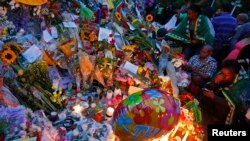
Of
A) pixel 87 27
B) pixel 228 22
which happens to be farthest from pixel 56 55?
pixel 228 22

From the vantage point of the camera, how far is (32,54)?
4492 millimetres

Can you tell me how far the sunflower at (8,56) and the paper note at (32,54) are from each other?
163 mm

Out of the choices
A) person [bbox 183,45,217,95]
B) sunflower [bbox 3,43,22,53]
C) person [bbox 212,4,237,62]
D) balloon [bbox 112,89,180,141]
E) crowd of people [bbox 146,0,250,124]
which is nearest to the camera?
balloon [bbox 112,89,180,141]

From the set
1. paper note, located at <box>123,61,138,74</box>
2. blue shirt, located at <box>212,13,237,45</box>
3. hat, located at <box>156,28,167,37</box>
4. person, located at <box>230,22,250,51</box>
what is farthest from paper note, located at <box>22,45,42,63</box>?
blue shirt, located at <box>212,13,237,45</box>

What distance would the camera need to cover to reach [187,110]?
4.47 metres

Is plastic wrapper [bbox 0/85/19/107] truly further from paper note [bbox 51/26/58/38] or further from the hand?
the hand

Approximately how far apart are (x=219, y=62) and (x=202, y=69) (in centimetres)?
84

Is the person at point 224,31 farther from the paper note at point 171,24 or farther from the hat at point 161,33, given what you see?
the paper note at point 171,24

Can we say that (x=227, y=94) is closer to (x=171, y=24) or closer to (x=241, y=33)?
(x=241, y=33)

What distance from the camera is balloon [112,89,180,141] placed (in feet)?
10.5

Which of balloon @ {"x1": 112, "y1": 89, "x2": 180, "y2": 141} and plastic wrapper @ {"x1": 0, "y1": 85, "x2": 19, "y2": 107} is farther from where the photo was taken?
plastic wrapper @ {"x1": 0, "y1": 85, "x2": 19, "y2": 107}

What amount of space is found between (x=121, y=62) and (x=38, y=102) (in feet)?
4.18

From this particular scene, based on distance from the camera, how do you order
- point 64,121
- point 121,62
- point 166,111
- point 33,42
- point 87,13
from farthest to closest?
point 87,13
point 121,62
point 33,42
point 64,121
point 166,111

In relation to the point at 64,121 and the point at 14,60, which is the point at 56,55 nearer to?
the point at 14,60
